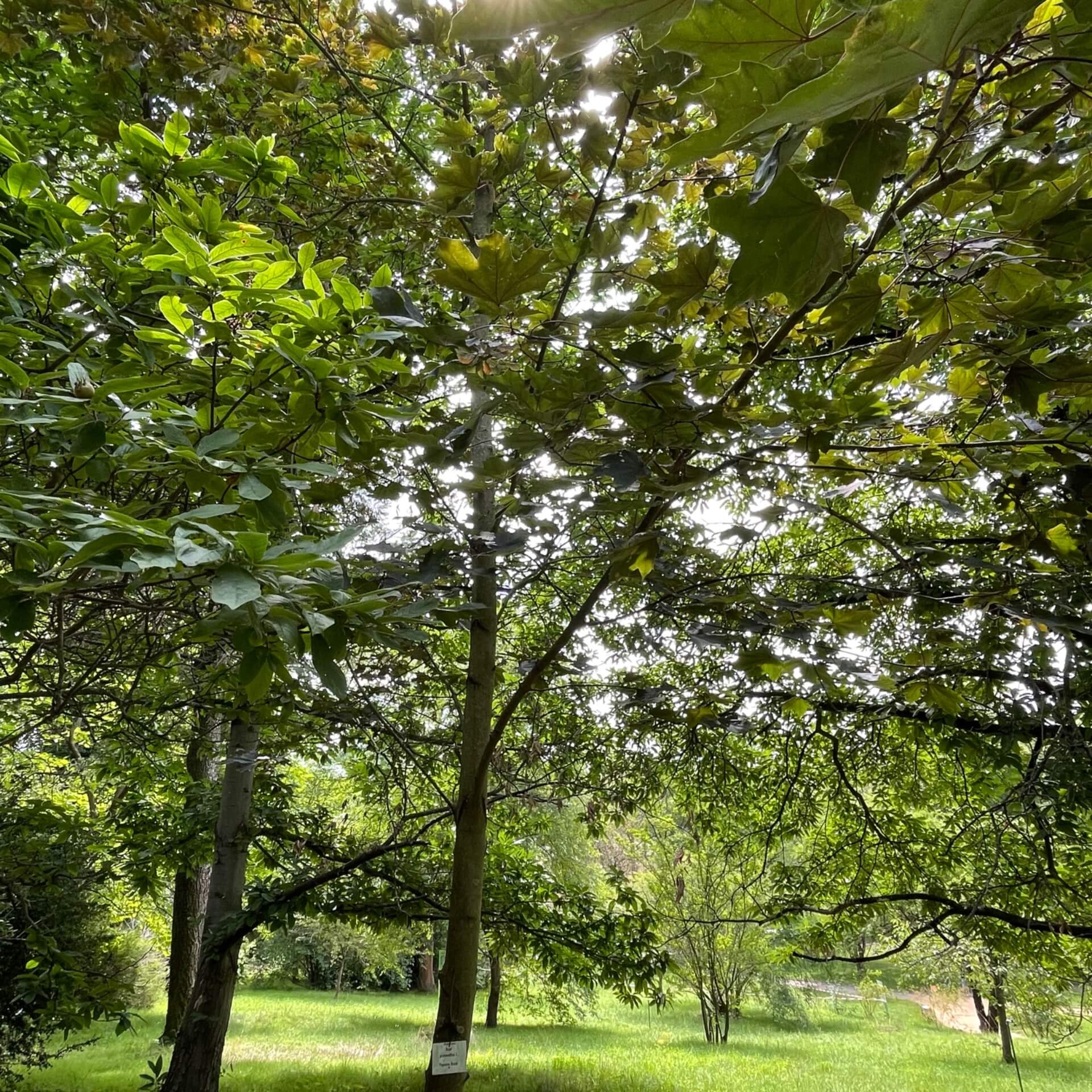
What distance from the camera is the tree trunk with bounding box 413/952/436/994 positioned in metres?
18.4

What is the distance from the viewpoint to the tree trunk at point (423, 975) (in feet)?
60.3

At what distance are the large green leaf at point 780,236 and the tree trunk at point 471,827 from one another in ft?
2.54

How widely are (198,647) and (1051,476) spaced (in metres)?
3.57

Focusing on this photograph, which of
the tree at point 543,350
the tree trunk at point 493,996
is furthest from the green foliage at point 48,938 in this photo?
the tree trunk at point 493,996

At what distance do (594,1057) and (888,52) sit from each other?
1113 cm

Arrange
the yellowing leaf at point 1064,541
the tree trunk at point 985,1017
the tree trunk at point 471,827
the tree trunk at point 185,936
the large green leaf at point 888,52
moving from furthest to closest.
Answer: the tree trunk at point 985,1017, the tree trunk at point 185,936, the tree trunk at point 471,827, the yellowing leaf at point 1064,541, the large green leaf at point 888,52

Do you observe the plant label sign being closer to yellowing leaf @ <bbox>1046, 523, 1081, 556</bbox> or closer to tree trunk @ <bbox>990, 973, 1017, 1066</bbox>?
yellowing leaf @ <bbox>1046, 523, 1081, 556</bbox>

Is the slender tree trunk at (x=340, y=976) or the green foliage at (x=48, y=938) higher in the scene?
the green foliage at (x=48, y=938)

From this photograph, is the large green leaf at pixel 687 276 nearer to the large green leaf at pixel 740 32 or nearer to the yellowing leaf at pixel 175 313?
the large green leaf at pixel 740 32

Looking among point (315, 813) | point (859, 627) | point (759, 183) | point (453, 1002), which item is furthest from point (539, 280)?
point (315, 813)

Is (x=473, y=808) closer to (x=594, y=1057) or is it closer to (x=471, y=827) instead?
(x=471, y=827)

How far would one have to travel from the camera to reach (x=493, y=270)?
876 millimetres

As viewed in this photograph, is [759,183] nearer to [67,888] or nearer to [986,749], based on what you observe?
[986,749]

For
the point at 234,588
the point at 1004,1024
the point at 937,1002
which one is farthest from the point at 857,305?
the point at 937,1002
